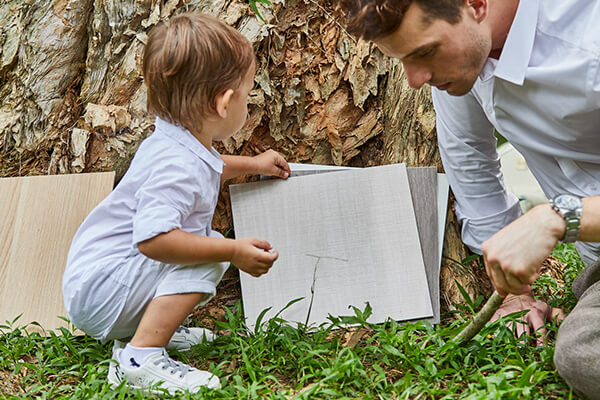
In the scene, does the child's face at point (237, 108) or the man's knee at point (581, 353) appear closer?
the man's knee at point (581, 353)

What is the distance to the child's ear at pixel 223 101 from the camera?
173 cm

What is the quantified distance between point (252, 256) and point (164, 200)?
0.96 ft

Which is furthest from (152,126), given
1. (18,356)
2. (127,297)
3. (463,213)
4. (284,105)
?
(463,213)

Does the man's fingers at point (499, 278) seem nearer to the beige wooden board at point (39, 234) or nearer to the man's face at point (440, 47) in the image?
the man's face at point (440, 47)

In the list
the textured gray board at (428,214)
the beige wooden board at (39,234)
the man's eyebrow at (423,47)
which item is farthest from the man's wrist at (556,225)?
the beige wooden board at (39,234)

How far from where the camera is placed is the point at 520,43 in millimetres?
1572

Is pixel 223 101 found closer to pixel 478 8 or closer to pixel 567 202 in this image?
pixel 478 8

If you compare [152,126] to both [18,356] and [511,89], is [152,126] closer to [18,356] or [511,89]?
[18,356]

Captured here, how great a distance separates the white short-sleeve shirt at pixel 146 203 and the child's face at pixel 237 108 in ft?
0.33

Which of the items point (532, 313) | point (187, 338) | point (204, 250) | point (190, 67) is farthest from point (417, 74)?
point (187, 338)

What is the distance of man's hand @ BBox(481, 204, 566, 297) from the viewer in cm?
137

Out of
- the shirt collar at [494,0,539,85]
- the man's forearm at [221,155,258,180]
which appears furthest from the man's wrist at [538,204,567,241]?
the man's forearm at [221,155,258,180]

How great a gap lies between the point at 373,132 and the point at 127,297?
109 centimetres

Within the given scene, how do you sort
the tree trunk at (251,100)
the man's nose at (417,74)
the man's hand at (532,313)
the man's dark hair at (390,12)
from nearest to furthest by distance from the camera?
the man's dark hair at (390,12) → the man's nose at (417,74) → the man's hand at (532,313) → the tree trunk at (251,100)
